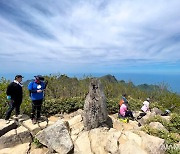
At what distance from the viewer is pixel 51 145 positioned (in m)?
10.4

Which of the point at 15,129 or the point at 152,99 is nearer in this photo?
the point at 15,129

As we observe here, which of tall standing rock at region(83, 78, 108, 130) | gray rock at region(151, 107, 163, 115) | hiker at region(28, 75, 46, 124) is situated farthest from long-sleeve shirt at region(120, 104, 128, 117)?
hiker at region(28, 75, 46, 124)

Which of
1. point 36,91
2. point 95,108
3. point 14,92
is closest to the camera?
point 95,108

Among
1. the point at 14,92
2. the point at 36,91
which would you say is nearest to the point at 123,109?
the point at 36,91

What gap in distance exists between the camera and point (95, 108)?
11789 mm

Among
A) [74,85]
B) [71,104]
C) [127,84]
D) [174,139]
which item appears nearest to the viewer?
[174,139]

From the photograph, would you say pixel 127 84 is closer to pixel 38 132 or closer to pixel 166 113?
pixel 166 113

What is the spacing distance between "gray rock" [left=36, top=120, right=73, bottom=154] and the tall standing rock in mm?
1339

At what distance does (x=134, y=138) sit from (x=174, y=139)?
2.29 meters

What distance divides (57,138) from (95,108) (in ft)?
7.99

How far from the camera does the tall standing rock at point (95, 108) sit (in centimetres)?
1159

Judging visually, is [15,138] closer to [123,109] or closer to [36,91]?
[36,91]

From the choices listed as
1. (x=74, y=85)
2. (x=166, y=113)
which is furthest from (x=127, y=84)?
(x=166, y=113)

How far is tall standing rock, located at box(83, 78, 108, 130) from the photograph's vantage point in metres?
11.6
